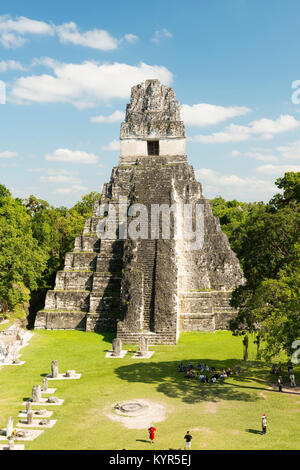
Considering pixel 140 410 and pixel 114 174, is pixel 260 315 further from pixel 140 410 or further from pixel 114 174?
pixel 114 174

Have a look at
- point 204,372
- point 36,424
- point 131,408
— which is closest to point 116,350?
point 204,372

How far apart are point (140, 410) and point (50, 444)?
A: 3434mm

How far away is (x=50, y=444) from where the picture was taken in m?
11.9

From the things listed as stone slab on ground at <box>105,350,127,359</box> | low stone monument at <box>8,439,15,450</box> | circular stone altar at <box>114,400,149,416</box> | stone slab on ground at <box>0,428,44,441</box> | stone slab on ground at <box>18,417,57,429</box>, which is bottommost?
stone slab on ground at <box>18,417,57,429</box>

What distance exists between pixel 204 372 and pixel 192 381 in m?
1.18

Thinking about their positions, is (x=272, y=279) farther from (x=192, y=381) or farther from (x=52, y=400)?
(x=52, y=400)

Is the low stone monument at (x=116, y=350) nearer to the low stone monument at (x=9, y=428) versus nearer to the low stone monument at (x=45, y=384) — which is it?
the low stone monument at (x=45, y=384)

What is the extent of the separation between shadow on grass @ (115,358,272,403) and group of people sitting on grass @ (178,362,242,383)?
18cm

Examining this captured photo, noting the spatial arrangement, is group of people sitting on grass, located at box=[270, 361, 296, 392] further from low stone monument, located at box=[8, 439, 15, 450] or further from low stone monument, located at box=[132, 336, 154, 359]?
low stone monument, located at box=[8, 439, 15, 450]

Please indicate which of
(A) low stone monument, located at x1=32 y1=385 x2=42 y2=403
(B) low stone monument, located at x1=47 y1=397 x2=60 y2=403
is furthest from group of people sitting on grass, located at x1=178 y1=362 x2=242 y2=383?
(A) low stone monument, located at x1=32 y1=385 x2=42 y2=403

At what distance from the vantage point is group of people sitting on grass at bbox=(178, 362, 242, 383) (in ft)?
56.7

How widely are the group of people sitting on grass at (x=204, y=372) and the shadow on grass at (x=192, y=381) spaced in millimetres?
184
